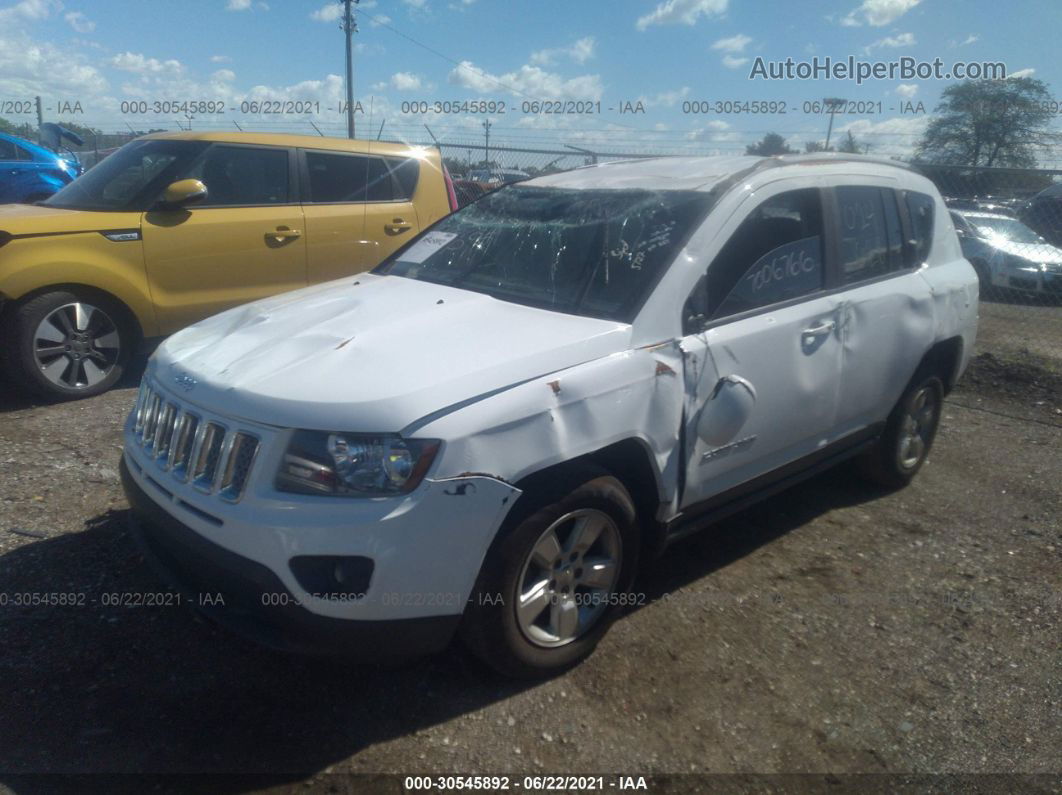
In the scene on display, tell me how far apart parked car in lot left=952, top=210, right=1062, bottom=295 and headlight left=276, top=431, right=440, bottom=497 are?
10871 millimetres

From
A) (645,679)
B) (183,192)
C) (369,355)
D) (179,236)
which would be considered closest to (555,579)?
(645,679)

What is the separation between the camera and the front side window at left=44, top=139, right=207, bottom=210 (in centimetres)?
596

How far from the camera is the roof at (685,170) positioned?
3.63 m

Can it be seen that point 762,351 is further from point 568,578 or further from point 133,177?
point 133,177

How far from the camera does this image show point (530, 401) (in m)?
2.61

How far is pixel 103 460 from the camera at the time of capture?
468 cm

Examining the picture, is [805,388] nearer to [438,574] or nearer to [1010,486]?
[438,574]

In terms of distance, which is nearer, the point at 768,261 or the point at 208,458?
the point at 208,458

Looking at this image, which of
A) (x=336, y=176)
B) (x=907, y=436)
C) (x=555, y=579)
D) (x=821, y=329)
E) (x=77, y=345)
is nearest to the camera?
(x=555, y=579)

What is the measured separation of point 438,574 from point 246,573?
0.56 m

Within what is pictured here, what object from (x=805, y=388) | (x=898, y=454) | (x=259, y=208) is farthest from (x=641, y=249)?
(x=259, y=208)

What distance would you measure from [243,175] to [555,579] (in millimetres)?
4701

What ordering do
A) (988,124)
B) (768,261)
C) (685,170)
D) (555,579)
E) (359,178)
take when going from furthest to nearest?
(988,124), (359,178), (685,170), (768,261), (555,579)

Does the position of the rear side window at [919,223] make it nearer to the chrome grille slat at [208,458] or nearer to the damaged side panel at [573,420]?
the damaged side panel at [573,420]
